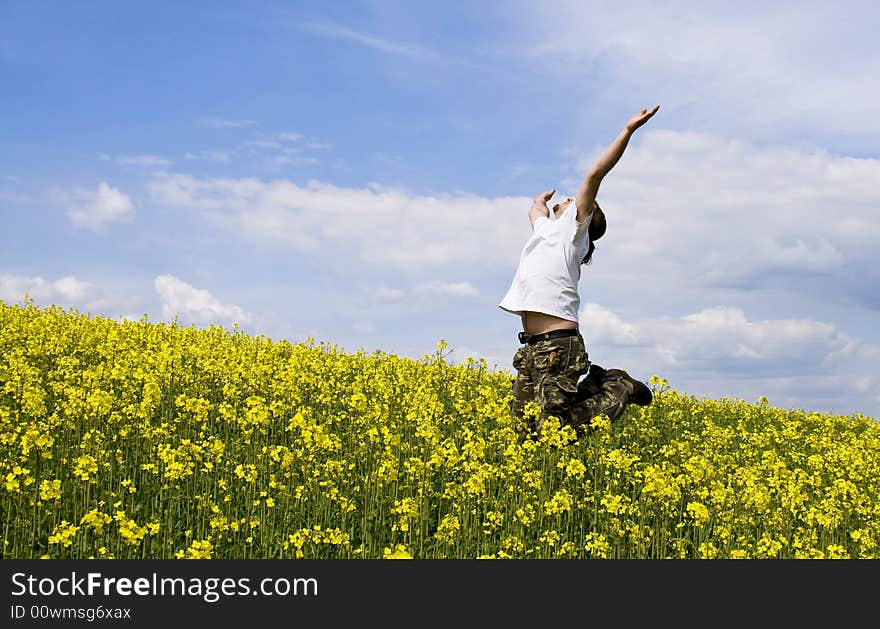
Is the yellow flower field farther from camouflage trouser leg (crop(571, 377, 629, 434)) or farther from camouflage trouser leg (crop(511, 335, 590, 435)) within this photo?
camouflage trouser leg (crop(511, 335, 590, 435))

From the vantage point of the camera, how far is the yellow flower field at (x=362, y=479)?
6074mm

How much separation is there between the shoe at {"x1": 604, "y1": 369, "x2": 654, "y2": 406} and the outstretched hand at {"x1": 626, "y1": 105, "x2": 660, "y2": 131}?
2.89 m

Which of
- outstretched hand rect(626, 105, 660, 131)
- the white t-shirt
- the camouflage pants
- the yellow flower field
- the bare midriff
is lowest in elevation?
the yellow flower field

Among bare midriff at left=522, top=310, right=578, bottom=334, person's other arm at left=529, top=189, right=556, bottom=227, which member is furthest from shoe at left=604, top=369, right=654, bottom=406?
person's other arm at left=529, top=189, right=556, bottom=227

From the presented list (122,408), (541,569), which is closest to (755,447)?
(541,569)

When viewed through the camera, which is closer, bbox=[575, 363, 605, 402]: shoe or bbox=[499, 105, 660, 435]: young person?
bbox=[499, 105, 660, 435]: young person

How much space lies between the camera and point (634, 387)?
30.3ft

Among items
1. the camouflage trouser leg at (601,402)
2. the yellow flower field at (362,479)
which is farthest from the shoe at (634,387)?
the yellow flower field at (362,479)

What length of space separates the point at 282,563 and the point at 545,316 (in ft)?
15.2

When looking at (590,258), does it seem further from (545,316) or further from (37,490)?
(37,490)

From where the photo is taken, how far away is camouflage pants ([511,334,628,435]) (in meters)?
8.53

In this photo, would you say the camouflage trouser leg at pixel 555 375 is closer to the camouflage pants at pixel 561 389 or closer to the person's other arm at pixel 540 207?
the camouflage pants at pixel 561 389

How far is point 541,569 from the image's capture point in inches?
182

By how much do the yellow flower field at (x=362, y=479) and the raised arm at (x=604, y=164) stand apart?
219 cm
